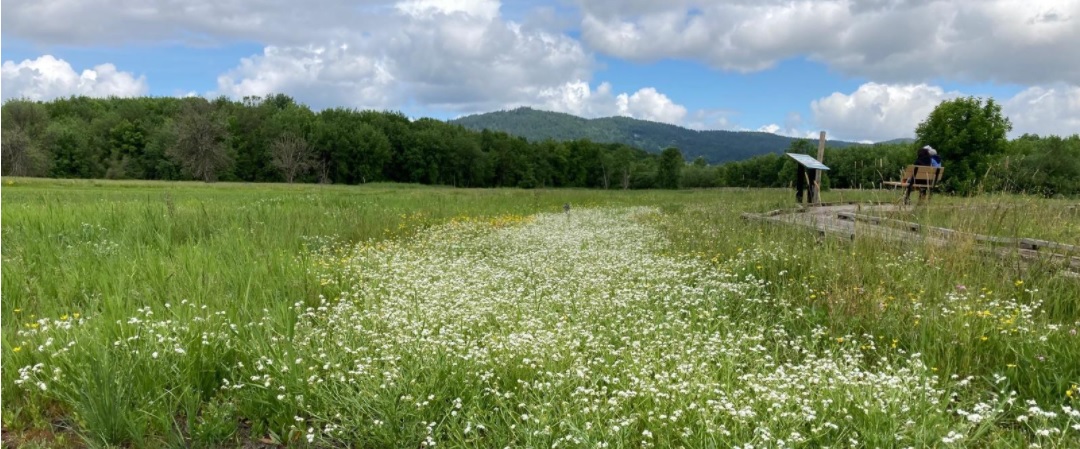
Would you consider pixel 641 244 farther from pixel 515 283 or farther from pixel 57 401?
pixel 57 401

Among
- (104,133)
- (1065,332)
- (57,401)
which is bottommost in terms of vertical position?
(57,401)

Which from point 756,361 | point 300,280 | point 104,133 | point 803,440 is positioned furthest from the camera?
point 104,133

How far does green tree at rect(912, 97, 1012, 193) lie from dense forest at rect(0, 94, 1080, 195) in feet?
59.8

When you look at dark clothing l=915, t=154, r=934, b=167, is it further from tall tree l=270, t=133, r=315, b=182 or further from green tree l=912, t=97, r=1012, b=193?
tall tree l=270, t=133, r=315, b=182

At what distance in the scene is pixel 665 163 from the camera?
117500 millimetres

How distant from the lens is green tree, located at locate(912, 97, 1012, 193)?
36.4 meters

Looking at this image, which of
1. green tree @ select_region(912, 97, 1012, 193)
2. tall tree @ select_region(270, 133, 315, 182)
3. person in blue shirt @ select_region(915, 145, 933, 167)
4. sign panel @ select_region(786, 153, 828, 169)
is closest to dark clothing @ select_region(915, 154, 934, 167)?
person in blue shirt @ select_region(915, 145, 933, 167)

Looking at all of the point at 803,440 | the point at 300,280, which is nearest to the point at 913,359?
the point at 803,440

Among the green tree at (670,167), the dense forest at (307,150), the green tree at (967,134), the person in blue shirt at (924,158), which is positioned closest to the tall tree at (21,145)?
the dense forest at (307,150)

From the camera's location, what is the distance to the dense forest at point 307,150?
7538 cm

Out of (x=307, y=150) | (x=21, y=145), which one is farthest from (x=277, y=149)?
(x=21, y=145)

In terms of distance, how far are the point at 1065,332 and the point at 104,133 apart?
11075 cm

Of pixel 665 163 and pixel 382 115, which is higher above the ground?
pixel 382 115

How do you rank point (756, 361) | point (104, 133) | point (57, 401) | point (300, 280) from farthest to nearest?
point (104, 133)
point (300, 280)
point (756, 361)
point (57, 401)
